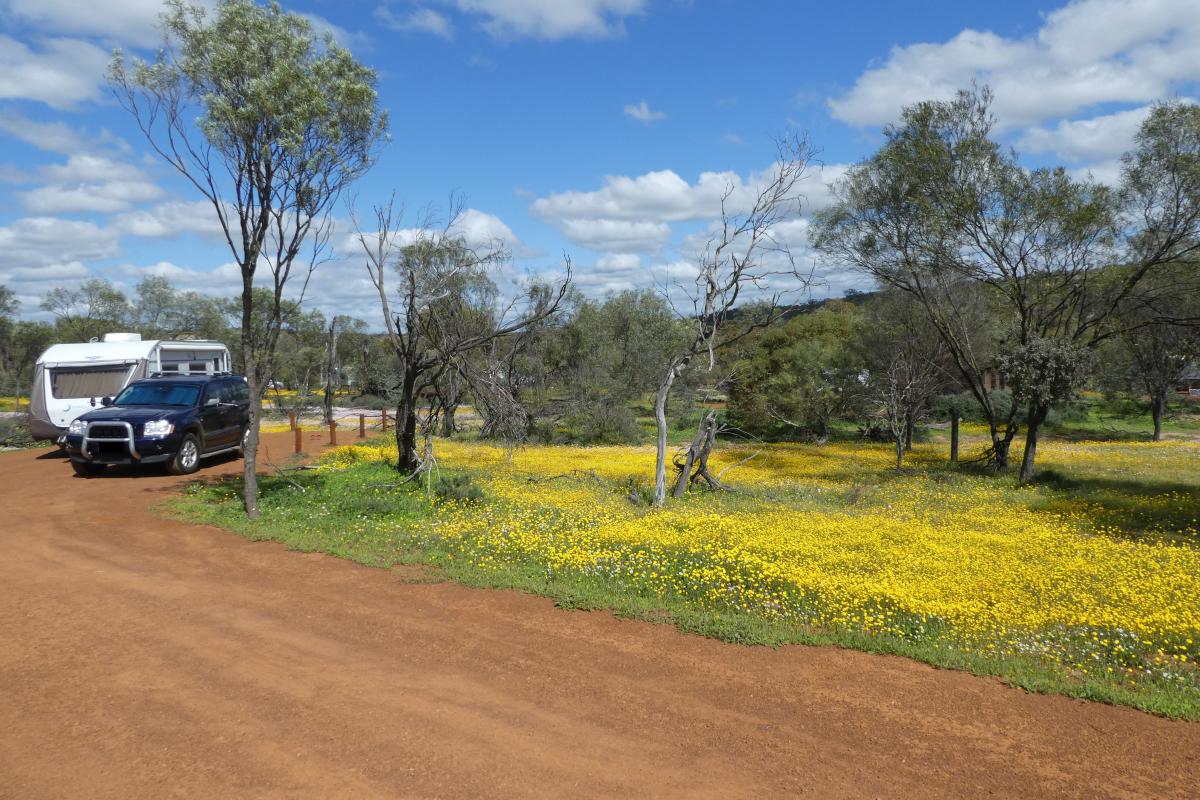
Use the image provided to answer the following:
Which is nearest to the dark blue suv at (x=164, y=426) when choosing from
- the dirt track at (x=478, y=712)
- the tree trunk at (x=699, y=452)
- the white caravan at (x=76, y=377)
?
the white caravan at (x=76, y=377)

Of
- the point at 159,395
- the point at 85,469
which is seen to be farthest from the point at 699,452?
the point at 85,469

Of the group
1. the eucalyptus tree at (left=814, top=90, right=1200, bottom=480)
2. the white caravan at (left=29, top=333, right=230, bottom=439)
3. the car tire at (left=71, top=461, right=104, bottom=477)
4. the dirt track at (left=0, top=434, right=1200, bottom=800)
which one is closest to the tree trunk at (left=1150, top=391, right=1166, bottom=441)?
the eucalyptus tree at (left=814, top=90, right=1200, bottom=480)

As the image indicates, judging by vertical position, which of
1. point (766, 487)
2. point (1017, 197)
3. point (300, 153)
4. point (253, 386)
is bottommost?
point (766, 487)

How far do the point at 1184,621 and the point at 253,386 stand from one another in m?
13.1

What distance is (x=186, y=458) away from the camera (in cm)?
1648

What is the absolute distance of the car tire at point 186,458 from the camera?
16.2 metres

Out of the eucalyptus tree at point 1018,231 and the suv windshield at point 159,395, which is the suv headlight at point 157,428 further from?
the eucalyptus tree at point 1018,231

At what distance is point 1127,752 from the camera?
17.2 feet

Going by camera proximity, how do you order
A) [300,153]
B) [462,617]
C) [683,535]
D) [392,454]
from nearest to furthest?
[462,617], [683,535], [300,153], [392,454]

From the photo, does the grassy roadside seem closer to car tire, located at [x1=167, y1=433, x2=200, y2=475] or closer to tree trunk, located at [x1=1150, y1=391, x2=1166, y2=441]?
car tire, located at [x1=167, y1=433, x2=200, y2=475]

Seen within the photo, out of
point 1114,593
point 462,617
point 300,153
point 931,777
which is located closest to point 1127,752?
point 931,777

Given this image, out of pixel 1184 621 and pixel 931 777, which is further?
pixel 1184 621

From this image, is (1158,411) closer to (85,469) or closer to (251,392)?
(251,392)

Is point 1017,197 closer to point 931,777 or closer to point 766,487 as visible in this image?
point 766,487
